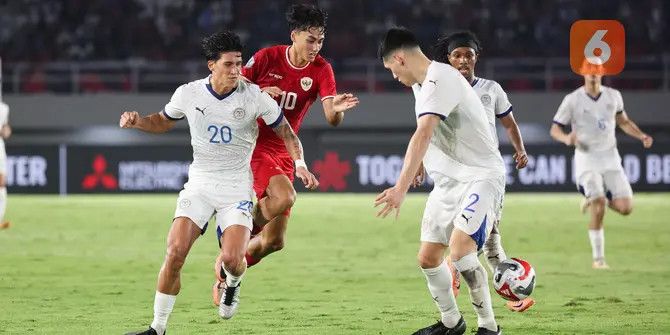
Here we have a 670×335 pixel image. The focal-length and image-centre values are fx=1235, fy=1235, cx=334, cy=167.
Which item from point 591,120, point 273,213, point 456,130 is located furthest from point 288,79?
point 591,120

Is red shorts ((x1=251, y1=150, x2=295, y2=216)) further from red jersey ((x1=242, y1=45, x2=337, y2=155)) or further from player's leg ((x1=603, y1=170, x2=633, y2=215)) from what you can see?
player's leg ((x1=603, y1=170, x2=633, y2=215))

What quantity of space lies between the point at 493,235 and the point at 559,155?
794 inches

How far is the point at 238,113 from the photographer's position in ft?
27.5

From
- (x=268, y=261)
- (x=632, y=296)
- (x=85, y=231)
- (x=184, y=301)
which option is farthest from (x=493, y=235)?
(x=85, y=231)

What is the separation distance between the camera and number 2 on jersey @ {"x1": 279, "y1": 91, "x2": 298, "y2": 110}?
997 cm

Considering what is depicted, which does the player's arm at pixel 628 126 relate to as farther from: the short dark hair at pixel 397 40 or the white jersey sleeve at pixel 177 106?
the short dark hair at pixel 397 40

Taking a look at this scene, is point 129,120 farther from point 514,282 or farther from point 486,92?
point 486,92

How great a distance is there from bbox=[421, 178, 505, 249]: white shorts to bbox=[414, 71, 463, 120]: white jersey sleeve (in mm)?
646

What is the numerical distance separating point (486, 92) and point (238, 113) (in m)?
2.23

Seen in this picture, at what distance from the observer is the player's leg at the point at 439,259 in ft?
25.7

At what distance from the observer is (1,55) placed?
31.6 metres

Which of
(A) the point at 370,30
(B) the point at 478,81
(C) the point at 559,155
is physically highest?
(B) the point at 478,81

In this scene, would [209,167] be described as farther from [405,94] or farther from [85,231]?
[405,94]

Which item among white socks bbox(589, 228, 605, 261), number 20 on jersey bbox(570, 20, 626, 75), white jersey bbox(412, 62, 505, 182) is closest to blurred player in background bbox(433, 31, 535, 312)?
white jersey bbox(412, 62, 505, 182)
